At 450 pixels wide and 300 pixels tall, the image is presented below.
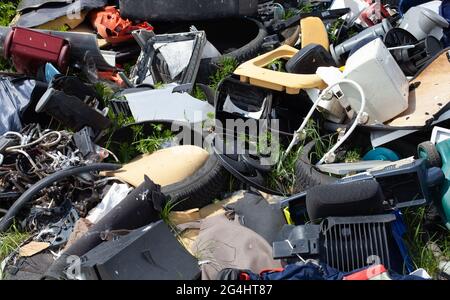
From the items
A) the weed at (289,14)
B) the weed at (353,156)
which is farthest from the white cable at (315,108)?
the weed at (289,14)

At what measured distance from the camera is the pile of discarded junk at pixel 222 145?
2660 mm

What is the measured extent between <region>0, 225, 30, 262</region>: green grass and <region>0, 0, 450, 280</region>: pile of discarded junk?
0.01 metres

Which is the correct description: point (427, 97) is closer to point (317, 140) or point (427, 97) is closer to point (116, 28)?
point (317, 140)

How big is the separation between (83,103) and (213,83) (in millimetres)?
1038

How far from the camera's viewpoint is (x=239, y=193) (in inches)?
133

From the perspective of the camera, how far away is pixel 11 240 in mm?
3008

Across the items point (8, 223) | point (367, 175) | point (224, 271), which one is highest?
point (367, 175)

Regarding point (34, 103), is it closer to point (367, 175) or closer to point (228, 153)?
point (228, 153)

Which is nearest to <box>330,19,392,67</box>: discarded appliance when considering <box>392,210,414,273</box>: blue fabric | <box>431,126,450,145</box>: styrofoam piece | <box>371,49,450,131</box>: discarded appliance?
<box>371,49,450,131</box>: discarded appliance

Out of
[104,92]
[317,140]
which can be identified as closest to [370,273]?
[317,140]

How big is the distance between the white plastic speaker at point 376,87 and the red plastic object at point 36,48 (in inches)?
77.8

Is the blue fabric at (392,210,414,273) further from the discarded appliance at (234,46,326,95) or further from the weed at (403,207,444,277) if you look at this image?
the discarded appliance at (234,46,326,95)
